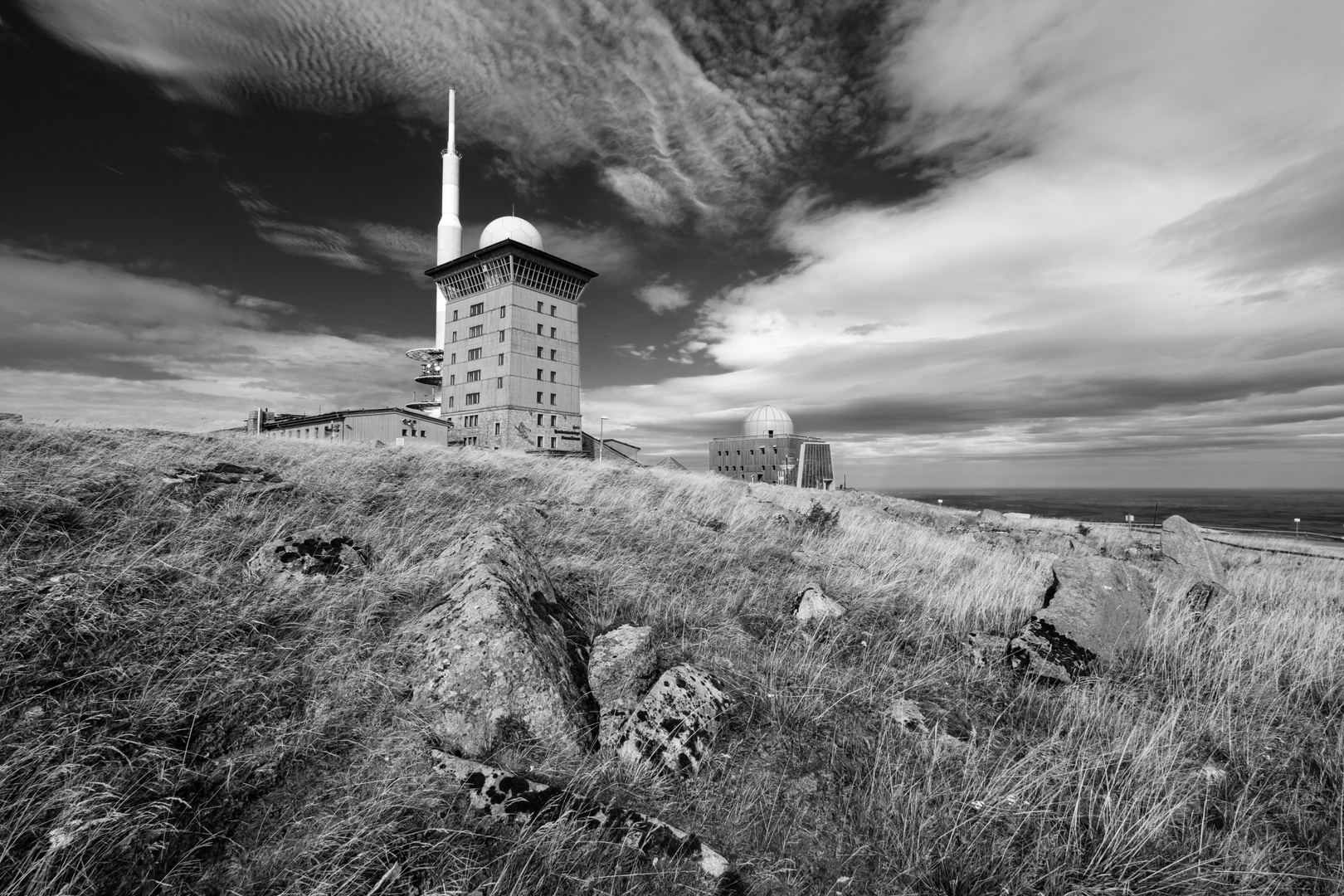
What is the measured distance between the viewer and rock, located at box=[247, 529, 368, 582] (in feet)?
15.4

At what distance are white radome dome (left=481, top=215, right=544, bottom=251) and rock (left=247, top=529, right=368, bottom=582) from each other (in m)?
58.4

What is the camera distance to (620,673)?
386 cm

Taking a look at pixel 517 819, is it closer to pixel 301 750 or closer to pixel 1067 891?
pixel 301 750

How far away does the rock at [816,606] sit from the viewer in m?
5.82

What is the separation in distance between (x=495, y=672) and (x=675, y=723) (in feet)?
3.96

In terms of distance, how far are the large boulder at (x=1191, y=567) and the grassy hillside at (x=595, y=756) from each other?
2.16 ft

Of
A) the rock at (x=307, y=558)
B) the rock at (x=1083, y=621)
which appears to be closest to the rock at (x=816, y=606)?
the rock at (x=1083, y=621)

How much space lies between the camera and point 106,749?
2.61 meters

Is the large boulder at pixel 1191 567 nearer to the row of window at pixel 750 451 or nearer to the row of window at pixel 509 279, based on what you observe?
the row of window at pixel 750 451

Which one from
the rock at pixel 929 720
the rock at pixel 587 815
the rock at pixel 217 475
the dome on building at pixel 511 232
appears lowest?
the rock at pixel 929 720

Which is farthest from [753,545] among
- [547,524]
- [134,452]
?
[134,452]

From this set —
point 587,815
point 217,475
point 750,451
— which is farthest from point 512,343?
point 587,815

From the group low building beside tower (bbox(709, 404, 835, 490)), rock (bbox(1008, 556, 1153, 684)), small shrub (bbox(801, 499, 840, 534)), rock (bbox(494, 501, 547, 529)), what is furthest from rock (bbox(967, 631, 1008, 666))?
low building beside tower (bbox(709, 404, 835, 490))

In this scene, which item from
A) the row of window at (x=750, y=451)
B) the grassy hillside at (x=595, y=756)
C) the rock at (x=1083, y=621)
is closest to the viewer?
the grassy hillside at (x=595, y=756)
